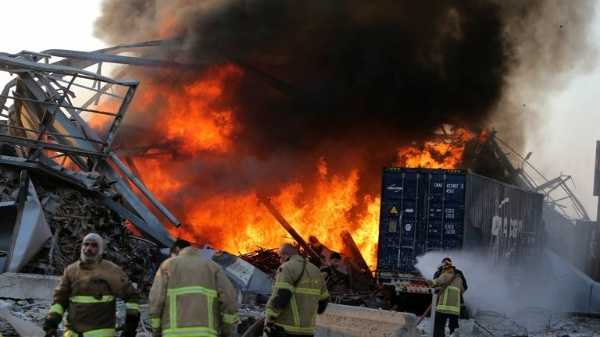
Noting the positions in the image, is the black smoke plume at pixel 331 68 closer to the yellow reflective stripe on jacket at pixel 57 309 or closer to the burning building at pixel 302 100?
the burning building at pixel 302 100

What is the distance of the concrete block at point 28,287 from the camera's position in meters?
12.4

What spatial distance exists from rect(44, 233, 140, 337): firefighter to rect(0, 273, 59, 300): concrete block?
6.36 metres

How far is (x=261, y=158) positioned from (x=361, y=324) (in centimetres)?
1310

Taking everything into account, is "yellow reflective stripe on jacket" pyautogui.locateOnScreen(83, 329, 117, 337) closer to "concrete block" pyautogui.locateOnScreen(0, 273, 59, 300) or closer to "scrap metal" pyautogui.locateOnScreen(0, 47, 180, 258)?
"concrete block" pyautogui.locateOnScreen(0, 273, 59, 300)

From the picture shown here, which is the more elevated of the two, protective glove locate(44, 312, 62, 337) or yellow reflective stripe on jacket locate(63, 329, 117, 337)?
protective glove locate(44, 312, 62, 337)

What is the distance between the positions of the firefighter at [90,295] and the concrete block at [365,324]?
4.52m

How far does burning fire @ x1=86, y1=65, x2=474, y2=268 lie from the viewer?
22.2m

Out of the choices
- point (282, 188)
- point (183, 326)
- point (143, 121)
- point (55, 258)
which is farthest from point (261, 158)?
point (183, 326)

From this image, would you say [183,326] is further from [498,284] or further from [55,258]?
[498,284]

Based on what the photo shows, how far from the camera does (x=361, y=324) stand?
34.7 ft

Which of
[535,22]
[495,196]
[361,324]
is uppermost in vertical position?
[535,22]

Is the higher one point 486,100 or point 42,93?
point 486,100

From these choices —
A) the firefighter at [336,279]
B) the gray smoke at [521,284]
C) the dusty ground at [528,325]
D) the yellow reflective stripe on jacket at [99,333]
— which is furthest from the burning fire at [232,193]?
the yellow reflective stripe on jacket at [99,333]

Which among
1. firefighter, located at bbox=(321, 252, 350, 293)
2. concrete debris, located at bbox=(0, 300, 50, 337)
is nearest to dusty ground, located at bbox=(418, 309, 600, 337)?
firefighter, located at bbox=(321, 252, 350, 293)
